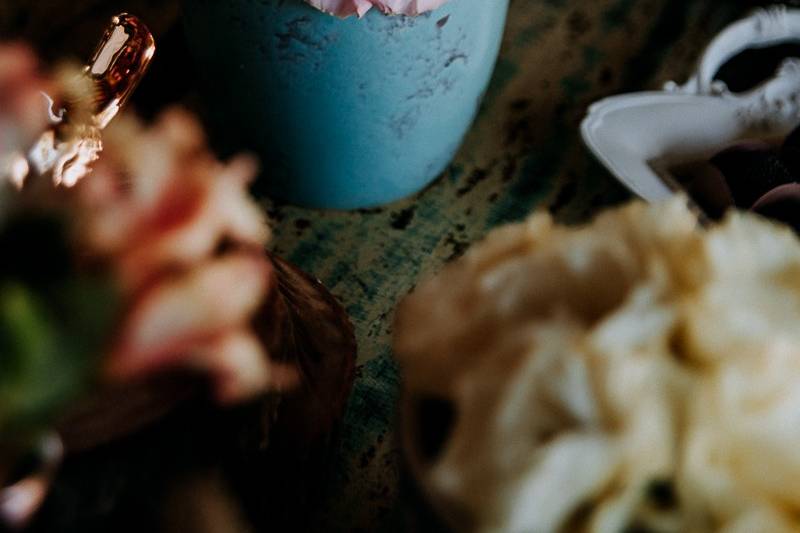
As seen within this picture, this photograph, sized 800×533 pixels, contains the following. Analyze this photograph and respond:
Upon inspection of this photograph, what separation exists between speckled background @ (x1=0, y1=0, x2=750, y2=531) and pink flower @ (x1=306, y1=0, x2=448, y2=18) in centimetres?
17

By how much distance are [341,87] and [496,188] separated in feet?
0.55

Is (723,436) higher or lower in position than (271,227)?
higher

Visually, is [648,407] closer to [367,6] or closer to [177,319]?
[177,319]

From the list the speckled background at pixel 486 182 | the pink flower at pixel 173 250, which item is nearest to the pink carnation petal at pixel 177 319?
the pink flower at pixel 173 250

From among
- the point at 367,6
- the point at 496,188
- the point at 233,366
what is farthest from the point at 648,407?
the point at 496,188

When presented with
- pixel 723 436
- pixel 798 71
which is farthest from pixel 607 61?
pixel 723 436

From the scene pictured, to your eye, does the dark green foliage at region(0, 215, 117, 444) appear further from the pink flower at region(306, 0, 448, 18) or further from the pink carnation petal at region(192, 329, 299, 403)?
the pink flower at region(306, 0, 448, 18)

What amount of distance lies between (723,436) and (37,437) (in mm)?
147

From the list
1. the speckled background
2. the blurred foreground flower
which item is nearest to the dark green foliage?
the blurred foreground flower

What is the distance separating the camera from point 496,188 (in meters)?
0.60

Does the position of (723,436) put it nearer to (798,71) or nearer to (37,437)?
(37,437)

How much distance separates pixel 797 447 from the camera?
19 cm

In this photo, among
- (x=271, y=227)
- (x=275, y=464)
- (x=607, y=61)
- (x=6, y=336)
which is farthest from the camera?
(x=607, y=61)

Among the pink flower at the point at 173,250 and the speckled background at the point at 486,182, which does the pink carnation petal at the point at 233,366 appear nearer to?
the pink flower at the point at 173,250
